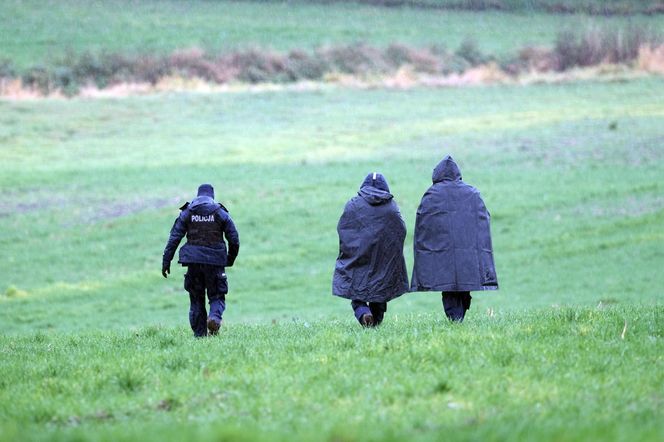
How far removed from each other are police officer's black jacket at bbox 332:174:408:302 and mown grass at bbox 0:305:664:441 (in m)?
0.80

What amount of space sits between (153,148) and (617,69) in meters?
29.7

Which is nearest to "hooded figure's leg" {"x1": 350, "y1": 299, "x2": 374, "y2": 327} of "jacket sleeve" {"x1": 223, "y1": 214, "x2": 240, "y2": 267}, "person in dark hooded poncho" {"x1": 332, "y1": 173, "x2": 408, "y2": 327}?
"person in dark hooded poncho" {"x1": 332, "y1": 173, "x2": 408, "y2": 327}

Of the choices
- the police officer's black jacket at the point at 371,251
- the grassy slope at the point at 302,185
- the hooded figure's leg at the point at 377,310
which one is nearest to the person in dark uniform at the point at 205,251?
the police officer's black jacket at the point at 371,251

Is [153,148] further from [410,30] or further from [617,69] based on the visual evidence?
[410,30]

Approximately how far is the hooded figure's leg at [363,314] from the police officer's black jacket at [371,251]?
15 centimetres

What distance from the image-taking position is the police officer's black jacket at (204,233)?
1342 cm

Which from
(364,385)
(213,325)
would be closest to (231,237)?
(213,325)

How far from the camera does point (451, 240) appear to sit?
13242 mm

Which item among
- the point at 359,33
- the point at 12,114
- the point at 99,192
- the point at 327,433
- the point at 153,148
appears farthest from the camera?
the point at 359,33

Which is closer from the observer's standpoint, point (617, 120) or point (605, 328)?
point (605, 328)

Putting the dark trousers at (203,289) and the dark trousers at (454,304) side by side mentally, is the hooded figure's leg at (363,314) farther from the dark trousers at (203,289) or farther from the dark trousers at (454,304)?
the dark trousers at (203,289)

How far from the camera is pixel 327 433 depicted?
7.62 metres

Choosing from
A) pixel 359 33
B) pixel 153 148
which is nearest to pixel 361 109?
pixel 153 148

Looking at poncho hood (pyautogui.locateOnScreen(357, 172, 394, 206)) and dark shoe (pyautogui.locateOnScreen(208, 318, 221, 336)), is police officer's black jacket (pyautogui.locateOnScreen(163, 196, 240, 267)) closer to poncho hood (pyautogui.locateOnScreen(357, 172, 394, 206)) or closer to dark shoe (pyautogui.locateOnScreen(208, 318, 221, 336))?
dark shoe (pyautogui.locateOnScreen(208, 318, 221, 336))
